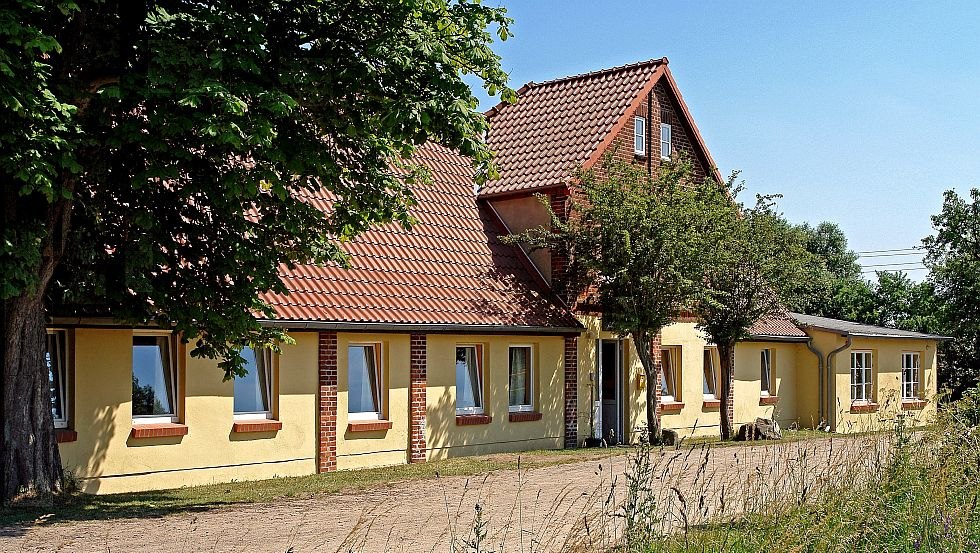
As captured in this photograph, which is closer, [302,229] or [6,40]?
[6,40]

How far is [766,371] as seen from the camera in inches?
1217

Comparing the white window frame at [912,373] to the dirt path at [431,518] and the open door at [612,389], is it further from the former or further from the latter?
the dirt path at [431,518]

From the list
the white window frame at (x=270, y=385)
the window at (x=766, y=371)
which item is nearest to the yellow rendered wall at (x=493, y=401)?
the white window frame at (x=270, y=385)

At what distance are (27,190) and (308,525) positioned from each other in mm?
4467

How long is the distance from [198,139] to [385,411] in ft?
27.3

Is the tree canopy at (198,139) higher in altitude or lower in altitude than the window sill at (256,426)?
higher

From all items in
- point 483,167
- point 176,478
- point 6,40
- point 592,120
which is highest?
point 592,120

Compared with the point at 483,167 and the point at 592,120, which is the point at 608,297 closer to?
the point at 592,120

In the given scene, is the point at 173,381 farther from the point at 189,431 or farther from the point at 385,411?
the point at 385,411

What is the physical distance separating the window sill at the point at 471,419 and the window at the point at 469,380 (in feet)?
0.71

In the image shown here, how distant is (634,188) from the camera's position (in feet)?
74.9

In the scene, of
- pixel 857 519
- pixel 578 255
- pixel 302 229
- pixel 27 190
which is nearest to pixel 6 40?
pixel 27 190

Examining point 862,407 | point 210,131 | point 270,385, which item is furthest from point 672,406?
point 210,131

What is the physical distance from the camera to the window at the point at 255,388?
1702 centimetres
